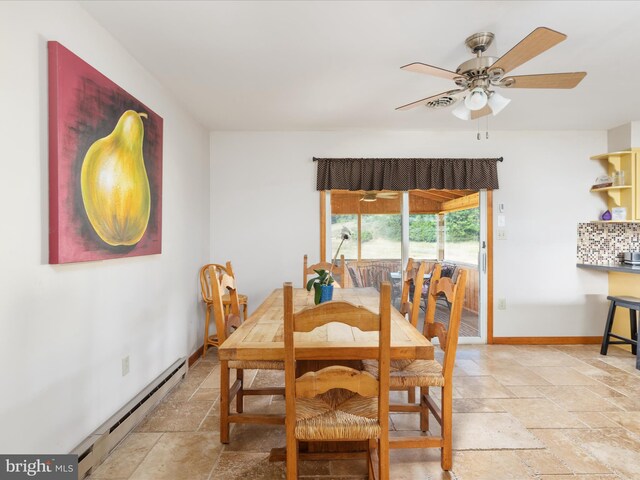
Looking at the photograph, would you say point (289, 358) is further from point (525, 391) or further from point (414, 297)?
point (525, 391)

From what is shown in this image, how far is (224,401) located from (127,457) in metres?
0.60

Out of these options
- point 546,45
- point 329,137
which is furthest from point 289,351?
point 329,137

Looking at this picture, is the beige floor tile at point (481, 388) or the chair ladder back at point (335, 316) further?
the beige floor tile at point (481, 388)

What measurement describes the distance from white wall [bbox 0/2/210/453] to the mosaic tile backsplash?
4533 millimetres

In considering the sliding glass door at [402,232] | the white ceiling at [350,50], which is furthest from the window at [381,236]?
the white ceiling at [350,50]

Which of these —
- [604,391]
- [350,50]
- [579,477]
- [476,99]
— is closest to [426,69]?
[476,99]

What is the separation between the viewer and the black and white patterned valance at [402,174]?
13.5ft

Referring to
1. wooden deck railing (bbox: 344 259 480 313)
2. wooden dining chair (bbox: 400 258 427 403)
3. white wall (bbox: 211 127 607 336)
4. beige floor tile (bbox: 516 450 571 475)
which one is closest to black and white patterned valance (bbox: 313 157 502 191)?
white wall (bbox: 211 127 607 336)

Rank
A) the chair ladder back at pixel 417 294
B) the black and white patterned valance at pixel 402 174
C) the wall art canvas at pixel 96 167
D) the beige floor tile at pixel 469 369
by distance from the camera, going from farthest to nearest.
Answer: the black and white patterned valance at pixel 402 174
the beige floor tile at pixel 469 369
the chair ladder back at pixel 417 294
the wall art canvas at pixel 96 167

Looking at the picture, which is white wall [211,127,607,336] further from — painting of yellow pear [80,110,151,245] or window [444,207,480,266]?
painting of yellow pear [80,110,151,245]

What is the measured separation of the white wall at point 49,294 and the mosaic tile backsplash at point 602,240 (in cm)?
453

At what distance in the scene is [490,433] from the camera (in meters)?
2.23

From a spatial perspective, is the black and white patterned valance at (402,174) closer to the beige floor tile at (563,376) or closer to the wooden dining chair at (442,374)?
the beige floor tile at (563,376)

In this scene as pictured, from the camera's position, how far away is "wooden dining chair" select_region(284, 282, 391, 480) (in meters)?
1.34
